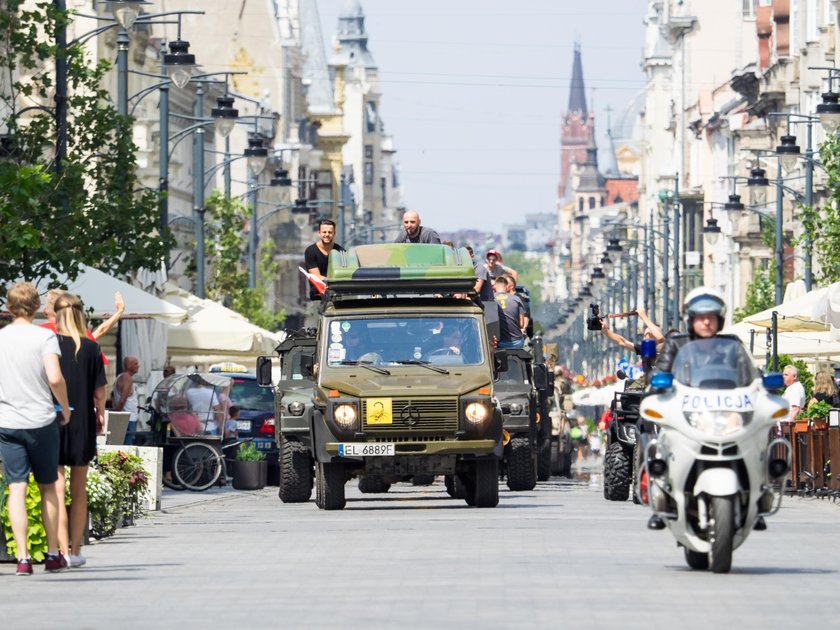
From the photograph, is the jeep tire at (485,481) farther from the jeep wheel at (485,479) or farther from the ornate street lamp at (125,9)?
the ornate street lamp at (125,9)

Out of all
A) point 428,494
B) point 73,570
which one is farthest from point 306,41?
point 73,570

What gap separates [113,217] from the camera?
3138 centimetres

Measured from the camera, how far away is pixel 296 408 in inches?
1014

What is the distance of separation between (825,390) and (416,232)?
7.86m

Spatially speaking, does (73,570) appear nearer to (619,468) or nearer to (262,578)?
(262,578)

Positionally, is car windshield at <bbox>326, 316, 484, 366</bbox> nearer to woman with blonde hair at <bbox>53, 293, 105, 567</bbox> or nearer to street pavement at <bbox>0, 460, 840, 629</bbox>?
Result: street pavement at <bbox>0, 460, 840, 629</bbox>

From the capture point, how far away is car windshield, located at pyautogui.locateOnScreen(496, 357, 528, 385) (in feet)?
91.8

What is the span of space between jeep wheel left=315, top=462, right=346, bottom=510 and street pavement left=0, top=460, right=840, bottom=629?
117 cm

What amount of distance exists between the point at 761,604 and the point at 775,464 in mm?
2133

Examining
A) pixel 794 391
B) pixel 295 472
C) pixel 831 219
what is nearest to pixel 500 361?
pixel 295 472

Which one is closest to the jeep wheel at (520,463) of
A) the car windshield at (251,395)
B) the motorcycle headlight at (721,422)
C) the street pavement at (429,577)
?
the street pavement at (429,577)

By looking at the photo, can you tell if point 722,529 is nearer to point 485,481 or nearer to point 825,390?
point 485,481

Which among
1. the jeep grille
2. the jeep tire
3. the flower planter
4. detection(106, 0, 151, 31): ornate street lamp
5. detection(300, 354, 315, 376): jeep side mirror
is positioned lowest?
the flower planter

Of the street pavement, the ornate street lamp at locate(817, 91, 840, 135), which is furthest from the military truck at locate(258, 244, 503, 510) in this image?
the ornate street lamp at locate(817, 91, 840, 135)
